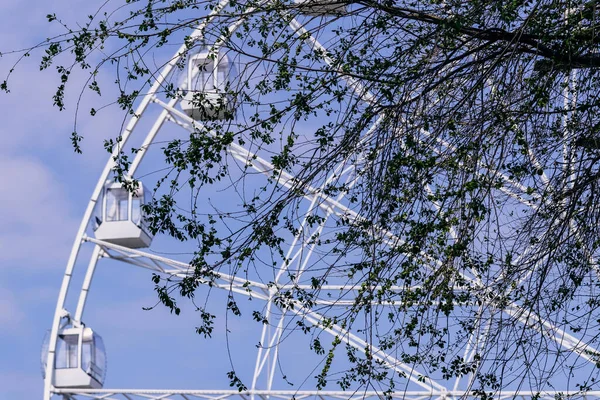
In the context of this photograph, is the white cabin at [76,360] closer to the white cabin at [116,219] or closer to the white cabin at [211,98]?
the white cabin at [116,219]

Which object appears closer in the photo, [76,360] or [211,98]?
[211,98]

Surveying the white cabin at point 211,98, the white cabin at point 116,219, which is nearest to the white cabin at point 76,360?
the white cabin at point 116,219

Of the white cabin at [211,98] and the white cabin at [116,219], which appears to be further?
the white cabin at [116,219]

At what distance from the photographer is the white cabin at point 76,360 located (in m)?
27.6

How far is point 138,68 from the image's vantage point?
1061 centimetres

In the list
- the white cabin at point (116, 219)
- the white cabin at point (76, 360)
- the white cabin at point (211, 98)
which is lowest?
the white cabin at point (211, 98)

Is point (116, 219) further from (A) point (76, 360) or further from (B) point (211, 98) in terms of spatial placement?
(B) point (211, 98)

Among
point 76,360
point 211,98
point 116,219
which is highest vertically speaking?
point 116,219

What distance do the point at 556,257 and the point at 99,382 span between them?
743 inches

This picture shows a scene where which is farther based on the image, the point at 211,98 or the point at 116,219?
the point at 116,219

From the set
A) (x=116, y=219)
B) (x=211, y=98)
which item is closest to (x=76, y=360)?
(x=116, y=219)

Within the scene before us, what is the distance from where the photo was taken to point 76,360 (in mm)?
27859

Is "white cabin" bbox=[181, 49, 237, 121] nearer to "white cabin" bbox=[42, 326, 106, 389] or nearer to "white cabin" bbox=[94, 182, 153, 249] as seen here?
"white cabin" bbox=[94, 182, 153, 249]

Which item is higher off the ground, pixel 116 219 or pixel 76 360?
pixel 116 219
